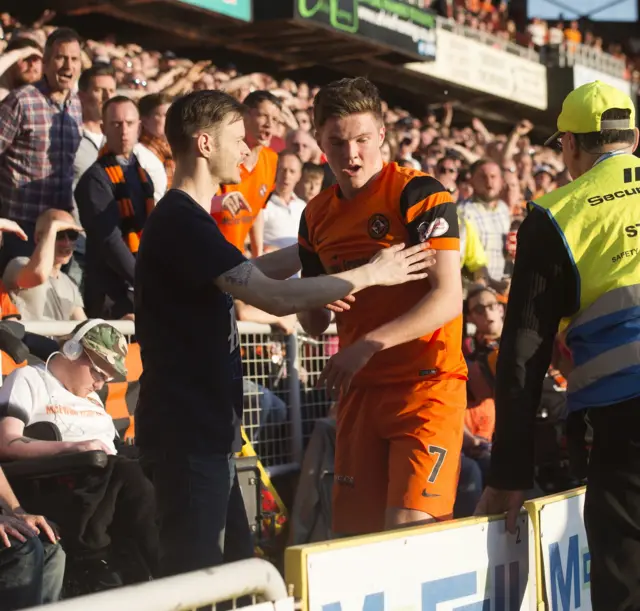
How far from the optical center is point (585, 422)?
3.48 metres

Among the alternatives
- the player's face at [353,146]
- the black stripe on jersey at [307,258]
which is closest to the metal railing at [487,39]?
the black stripe on jersey at [307,258]

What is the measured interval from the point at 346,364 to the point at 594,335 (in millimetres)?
845

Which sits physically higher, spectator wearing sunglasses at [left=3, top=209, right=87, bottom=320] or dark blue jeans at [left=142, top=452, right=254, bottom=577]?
spectator wearing sunglasses at [left=3, top=209, right=87, bottom=320]

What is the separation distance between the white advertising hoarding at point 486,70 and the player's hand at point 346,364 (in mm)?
22718

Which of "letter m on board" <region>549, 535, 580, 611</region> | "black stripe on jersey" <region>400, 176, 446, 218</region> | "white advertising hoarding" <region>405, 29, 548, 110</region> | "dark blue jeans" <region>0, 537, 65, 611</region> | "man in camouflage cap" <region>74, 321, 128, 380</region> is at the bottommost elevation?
"dark blue jeans" <region>0, 537, 65, 611</region>

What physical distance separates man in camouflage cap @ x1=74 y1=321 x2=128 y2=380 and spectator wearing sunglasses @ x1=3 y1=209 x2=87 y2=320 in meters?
0.92

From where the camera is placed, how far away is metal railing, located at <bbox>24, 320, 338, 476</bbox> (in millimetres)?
7148

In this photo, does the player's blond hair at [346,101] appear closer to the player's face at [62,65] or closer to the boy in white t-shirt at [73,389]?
the boy in white t-shirt at [73,389]

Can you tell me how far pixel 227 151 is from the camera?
3811 millimetres

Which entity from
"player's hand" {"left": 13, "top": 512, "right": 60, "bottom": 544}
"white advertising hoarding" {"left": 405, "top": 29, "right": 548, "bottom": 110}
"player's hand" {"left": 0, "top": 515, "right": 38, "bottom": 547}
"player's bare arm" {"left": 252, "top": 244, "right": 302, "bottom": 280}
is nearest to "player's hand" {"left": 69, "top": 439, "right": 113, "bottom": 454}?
"player's hand" {"left": 13, "top": 512, "right": 60, "bottom": 544}

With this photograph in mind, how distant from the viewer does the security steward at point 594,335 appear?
3.33 m

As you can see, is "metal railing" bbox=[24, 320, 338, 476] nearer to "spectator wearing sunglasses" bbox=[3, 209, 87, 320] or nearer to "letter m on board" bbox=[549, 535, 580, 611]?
"spectator wearing sunglasses" bbox=[3, 209, 87, 320]

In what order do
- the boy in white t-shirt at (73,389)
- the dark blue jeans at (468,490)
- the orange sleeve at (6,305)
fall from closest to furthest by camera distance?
1. the boy in white t-shirt at (73,389)
2. the orange sleeve at (6,305)
3. the dark blue jeans at (468,490)

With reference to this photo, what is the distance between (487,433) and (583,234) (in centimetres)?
481
